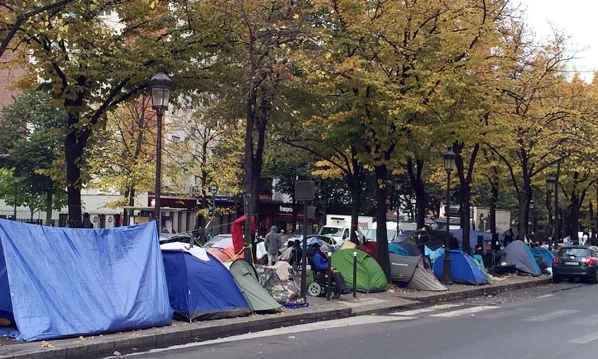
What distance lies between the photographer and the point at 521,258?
29.0 metres

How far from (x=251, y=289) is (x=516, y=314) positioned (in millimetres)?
6732

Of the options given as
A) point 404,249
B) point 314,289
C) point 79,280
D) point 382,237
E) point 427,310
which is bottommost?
point 427,310

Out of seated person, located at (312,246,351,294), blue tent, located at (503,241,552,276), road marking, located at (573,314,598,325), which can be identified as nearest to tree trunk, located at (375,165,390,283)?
seated person, located at (312,246,351,294)

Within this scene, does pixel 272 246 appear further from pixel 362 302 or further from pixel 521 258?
pixel 521 258

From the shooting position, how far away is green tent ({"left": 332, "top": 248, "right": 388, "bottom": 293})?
19703 millimetres

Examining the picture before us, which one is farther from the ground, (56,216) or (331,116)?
(331,116)

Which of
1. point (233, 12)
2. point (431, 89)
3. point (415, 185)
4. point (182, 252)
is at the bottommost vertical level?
point (182, 252)

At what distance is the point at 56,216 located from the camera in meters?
56.4

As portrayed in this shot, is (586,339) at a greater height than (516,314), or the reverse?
(586,339)

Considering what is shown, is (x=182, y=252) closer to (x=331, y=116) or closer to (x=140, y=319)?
(x=140, y=319)

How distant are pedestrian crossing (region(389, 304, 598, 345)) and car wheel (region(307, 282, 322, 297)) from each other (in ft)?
7.65

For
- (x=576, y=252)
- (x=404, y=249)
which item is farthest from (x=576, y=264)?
(x=404, y=249)

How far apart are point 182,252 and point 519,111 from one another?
19.6 metres

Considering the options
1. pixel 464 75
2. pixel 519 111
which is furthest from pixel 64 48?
pixel 519 111
